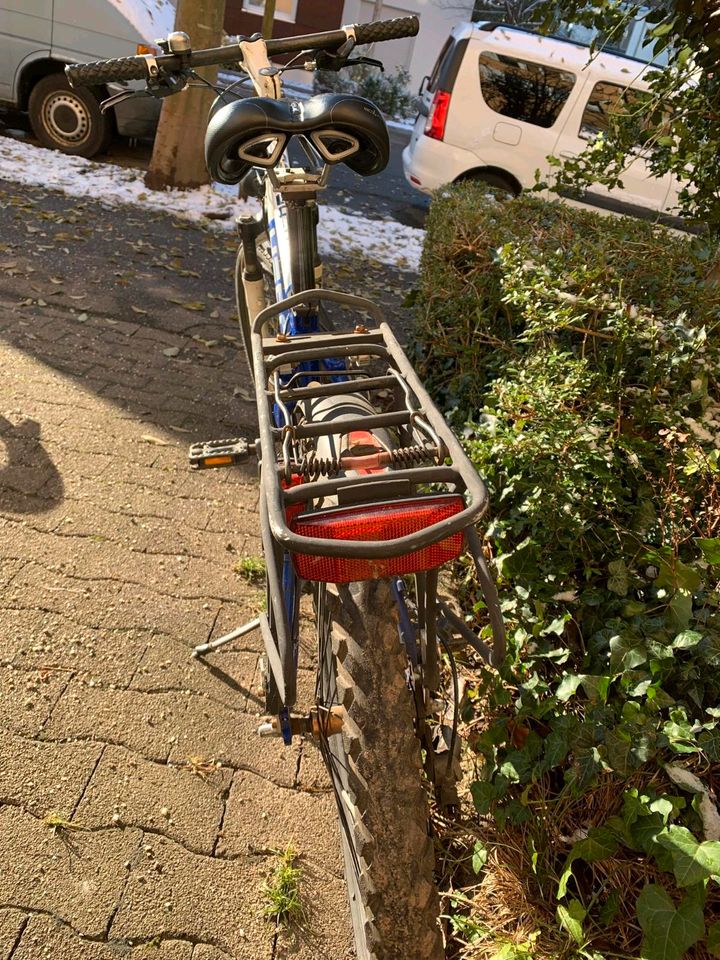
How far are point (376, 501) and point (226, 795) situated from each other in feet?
4.04

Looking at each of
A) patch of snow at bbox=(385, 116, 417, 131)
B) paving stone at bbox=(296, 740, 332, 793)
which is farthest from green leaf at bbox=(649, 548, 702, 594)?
patch of snow at bbox=(385, 116, 417, 131)

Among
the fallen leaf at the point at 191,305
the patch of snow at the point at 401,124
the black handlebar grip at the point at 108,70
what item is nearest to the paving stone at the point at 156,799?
the black handlebar grip at the point at 108,70

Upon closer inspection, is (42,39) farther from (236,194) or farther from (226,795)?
(226,795)

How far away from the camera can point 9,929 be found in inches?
71.4

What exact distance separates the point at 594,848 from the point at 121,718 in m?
1.42

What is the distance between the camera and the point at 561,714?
2.13 metres

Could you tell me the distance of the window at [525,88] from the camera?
26.1 ft

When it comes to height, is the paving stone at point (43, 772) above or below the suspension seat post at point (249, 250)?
below

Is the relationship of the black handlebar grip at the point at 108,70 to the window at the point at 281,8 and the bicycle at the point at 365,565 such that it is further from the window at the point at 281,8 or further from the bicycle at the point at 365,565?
the window at the point at 281,8

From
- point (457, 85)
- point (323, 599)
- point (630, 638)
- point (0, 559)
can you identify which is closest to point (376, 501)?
point (323, 599)

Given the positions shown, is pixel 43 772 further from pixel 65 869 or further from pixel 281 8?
pixel 281 8

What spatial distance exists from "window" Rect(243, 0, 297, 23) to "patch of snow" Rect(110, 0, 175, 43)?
48.2 feet

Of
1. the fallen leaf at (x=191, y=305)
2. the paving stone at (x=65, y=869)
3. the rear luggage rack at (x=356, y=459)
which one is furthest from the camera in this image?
the fallen leaf at (x=191, y=305)

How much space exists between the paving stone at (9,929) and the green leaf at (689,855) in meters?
1.52
